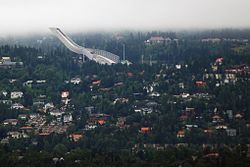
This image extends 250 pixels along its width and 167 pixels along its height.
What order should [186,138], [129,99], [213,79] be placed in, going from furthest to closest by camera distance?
[213,79] < [129,99] < [186,138]

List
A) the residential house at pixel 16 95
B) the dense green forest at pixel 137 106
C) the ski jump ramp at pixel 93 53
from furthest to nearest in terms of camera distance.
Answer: the ski jump ramp at pixel 93 53 < the residential house at pixel 16 95 < the dense green forest at pixel 137 106

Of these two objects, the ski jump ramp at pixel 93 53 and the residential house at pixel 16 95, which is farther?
the ski jump ramp at pixel 93 53

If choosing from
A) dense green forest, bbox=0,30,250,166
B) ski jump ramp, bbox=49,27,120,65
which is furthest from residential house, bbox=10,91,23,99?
ski jump ramp, bbox=49,27,120,65

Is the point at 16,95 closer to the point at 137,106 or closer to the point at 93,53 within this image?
the point at 137,106

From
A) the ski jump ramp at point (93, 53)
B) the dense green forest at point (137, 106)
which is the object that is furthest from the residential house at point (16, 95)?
the ski jump ramp at point (93, 53)

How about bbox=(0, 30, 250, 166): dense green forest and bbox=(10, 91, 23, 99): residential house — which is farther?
bbox=(10, 91, 23, 99): residential house

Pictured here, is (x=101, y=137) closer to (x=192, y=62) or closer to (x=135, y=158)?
(x=135, y=158)

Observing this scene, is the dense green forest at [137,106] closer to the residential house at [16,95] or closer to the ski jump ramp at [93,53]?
the residential house at [16,95]

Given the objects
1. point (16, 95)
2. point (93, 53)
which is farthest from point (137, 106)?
point (93, 53)

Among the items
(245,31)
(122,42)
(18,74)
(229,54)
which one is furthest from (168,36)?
(18,74)

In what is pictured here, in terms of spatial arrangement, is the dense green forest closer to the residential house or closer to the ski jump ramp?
the residential house

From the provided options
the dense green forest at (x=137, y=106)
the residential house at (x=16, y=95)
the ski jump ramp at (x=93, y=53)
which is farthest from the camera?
the ski jump ramp at (x=93, y=53)
